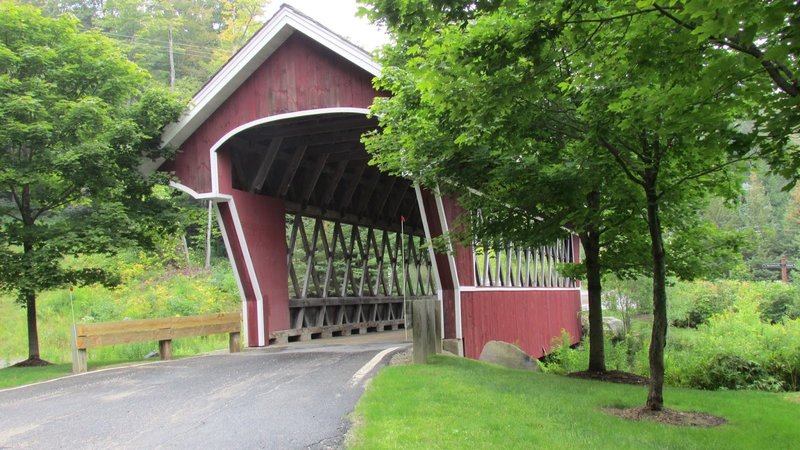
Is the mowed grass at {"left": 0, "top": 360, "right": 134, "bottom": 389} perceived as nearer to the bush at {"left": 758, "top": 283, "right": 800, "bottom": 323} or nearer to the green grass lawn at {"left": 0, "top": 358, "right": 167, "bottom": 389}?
the green grass lawn at {"left": 0, "top": 358, "right": 167, "bottom": 389}

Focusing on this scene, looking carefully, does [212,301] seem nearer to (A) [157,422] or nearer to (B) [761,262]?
(A) [157,422]

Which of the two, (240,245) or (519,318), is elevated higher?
(240,245)

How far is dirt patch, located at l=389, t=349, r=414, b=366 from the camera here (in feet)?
28.7

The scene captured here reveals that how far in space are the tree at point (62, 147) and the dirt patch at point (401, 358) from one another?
4.79 m

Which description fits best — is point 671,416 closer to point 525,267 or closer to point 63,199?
point 63,199

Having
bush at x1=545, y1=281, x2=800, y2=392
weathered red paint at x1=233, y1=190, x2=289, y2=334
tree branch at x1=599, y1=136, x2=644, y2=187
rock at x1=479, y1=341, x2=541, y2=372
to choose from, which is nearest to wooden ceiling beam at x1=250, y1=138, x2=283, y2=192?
weathered red paint at x1=233, y1=190, x2=289, y2=334

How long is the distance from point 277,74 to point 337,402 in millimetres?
7147

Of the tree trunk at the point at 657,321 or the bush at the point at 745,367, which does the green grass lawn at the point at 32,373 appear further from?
the bush at the point at 745,367

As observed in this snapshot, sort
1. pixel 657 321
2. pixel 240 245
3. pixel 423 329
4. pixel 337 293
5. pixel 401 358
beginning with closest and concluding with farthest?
1. pixel 657 321
2. pixel 423 329
3. pixel 401 358
4. pixel 240 245
5. pixel 337 293

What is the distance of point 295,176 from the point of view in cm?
1484

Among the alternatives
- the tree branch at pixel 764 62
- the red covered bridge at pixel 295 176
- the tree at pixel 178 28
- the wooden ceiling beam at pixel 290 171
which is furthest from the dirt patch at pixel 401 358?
the tree at pixel 178 28

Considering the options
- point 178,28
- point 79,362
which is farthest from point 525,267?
point 178,28

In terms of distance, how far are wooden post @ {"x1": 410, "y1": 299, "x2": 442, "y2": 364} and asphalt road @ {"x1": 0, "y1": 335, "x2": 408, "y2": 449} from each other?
0.62 meters

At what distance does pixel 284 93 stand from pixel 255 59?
2.62 feet
